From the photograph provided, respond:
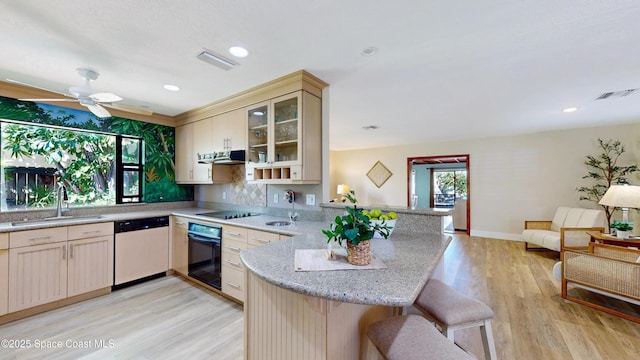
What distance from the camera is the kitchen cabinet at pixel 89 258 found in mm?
2607

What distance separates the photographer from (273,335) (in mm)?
1267

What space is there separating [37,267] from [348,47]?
11.6ft

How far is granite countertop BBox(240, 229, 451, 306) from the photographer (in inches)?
36.6

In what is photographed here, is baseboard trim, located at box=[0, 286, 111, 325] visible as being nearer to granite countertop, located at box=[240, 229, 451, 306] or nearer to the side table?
granite countertop, located at box=[240, 229, 451, 306]

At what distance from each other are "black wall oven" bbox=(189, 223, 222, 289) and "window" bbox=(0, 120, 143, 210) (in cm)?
→ 134

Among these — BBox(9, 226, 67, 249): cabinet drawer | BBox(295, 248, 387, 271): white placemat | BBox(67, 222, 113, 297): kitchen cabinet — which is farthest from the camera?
BBox(67, 222, 113, 297): kitchen cabinet

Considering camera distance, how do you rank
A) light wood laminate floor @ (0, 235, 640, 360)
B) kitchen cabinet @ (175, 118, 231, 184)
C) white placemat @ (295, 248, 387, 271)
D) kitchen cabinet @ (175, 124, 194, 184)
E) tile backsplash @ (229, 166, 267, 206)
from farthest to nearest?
kitchen cabinet @ (175, 124, 194, 184)
kitchen cabinet @ (175, 118, 231, 184)
tile backsplash @ (229, 166, 267, 206)
light wood laminate floor @ (0, 235, 640, 360)
white placemat @ (295, 248, 387, 271)

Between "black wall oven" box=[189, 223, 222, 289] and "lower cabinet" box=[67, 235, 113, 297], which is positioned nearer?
"lower cabinet" box=[67, 235, 113, 297]

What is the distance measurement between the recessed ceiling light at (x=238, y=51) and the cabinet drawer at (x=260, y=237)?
5.12 feet

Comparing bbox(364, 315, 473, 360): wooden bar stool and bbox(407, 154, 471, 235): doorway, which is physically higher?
bbox(407, 154, 471, 235): doorway

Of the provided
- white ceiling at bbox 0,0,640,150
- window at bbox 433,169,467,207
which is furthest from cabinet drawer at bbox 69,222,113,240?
window at bbox 433,169,467,207

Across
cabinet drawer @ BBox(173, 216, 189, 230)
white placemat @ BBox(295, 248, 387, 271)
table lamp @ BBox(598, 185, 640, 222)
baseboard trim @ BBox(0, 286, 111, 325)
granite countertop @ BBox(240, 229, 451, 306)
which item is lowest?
baseboard trim @ BBox(0, 286, 111, 325)

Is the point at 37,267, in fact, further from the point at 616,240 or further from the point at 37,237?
the point at 616,240

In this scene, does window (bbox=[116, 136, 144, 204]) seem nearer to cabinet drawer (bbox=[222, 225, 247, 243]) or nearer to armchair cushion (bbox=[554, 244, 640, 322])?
cabinet drawer (bbox=[222, 225, 247, 243])
